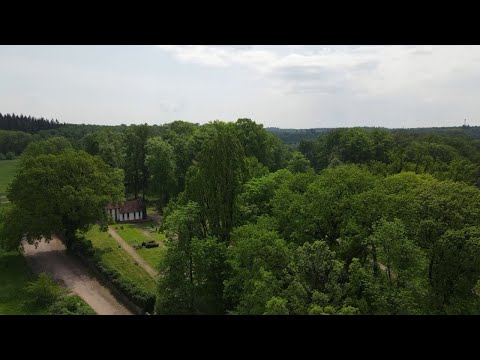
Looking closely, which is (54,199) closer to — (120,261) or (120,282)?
(120,261)

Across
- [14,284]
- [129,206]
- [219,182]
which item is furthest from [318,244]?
[129,206]

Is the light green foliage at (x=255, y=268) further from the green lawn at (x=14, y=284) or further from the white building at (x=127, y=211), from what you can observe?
the white building at (x=127, y=211)

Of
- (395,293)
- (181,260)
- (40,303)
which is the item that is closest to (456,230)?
(395,293)

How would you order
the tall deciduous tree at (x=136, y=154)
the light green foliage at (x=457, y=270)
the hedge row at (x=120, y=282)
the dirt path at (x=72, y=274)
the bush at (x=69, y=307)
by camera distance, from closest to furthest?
the light green foliage at (x=457, y=270)
the bush at (x=69, y=307)
the hedge row at (x=120, y=282)
the dirt path at (x=72, y=274)
the tall deciduous tree at (x=136, y=154)

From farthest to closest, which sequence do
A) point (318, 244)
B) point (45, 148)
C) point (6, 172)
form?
1. point (6, 172)
2. point (45, 148)
3. point (318, 244)

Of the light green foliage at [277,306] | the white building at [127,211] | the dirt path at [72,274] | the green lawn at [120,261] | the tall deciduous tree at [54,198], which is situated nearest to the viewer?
the light green foliage at [277,306]

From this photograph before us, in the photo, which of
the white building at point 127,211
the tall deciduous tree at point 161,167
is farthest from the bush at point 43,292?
the tall deciduous tree at point 161,167
